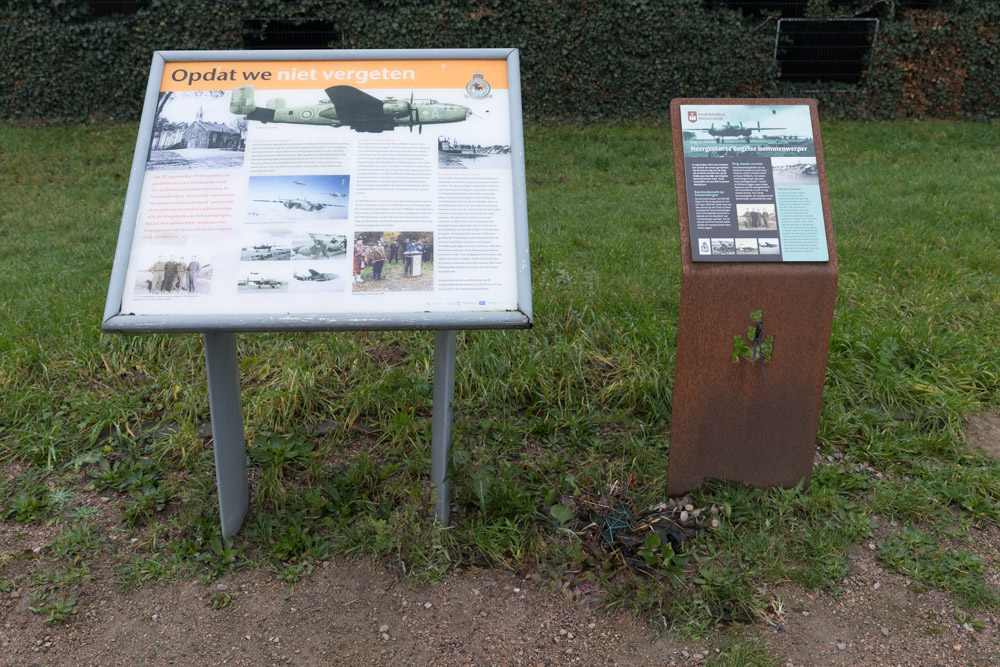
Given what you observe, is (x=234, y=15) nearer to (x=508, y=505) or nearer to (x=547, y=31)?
(x=547, y=31)

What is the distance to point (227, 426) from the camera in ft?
9.46

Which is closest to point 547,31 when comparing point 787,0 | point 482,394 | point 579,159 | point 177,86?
point 579,159

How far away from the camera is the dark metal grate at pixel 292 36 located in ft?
39.1

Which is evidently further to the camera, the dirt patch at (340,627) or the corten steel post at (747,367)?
the corten steel post at (747,367)

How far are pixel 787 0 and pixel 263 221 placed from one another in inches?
451

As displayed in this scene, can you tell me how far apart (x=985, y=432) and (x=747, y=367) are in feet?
4.90

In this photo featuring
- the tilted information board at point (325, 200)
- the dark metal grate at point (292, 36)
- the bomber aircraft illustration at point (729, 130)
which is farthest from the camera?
the dark metal grate at point (292, 36)

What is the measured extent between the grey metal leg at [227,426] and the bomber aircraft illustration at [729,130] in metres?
1.82

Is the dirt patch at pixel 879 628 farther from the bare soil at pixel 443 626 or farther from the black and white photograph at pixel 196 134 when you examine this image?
the black and white photograph at pixel 196 134

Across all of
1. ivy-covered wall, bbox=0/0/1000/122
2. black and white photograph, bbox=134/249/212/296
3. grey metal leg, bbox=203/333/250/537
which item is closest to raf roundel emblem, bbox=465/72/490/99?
black and white photograph, bbox=134/249/212/296

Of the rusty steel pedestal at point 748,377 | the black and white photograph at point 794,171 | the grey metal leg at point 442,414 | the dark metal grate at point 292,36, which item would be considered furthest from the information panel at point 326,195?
the dark metal grate at point 292,36

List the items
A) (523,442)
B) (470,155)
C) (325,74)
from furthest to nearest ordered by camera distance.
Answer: (523,442)
(325,74)
(470,155)

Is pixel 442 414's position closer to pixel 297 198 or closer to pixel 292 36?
pixel 297 198

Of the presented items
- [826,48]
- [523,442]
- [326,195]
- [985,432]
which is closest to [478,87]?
[326,195]
